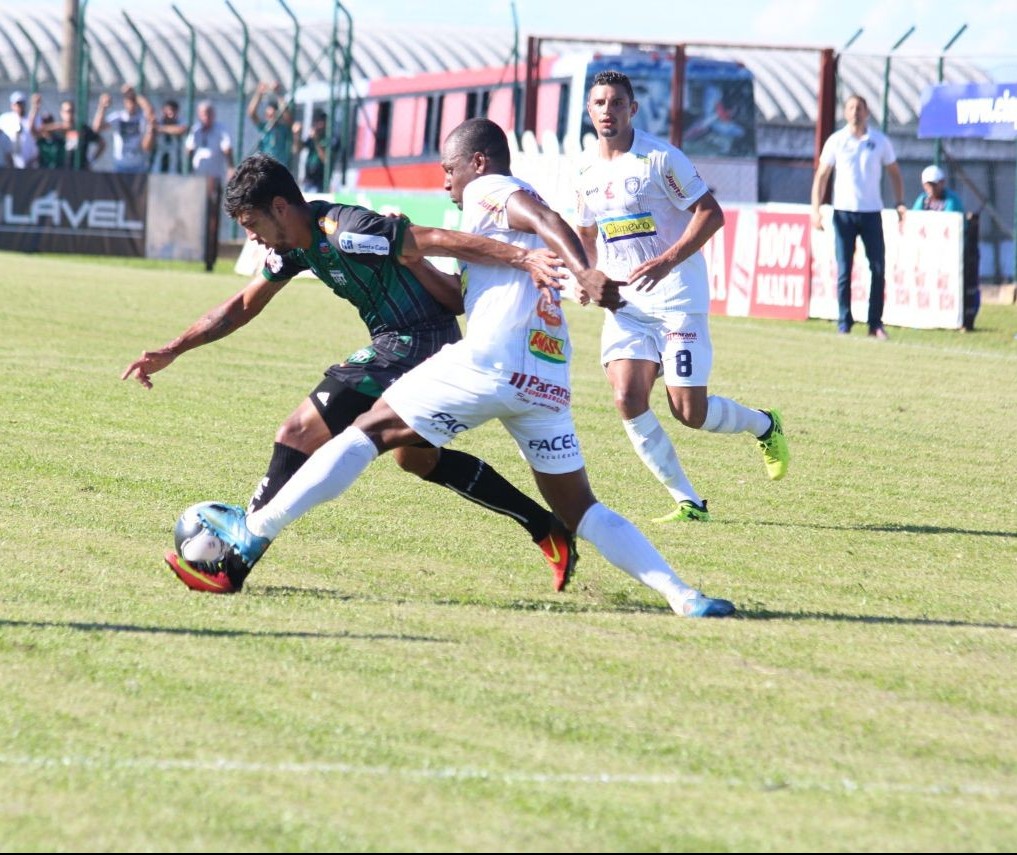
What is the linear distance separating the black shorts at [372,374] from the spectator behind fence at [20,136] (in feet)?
81.6

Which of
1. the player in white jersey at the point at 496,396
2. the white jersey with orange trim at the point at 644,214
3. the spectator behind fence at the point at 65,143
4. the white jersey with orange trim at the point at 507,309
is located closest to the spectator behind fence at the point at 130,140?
the spectator behind fence at the point at 65,143

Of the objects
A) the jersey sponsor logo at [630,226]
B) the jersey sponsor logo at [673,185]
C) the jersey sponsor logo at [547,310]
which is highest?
the jersey sponsor logo at [673,185]

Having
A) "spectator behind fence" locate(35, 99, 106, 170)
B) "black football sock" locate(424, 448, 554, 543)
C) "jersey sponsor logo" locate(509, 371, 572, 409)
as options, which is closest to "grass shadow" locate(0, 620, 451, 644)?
"jersey sponsor logo" locate(509, 371, 572, 409)

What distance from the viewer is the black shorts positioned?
655 cm

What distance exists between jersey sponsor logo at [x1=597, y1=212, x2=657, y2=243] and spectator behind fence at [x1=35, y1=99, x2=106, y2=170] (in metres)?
24.0

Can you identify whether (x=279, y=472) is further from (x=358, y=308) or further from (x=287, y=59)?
(x=287, y=59)

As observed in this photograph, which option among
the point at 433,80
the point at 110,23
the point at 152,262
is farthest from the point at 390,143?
the point at 110,23

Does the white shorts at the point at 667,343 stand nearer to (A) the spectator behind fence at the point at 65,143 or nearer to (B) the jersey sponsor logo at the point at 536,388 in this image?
(B) the jersey sponsor logo at the point at 536,388

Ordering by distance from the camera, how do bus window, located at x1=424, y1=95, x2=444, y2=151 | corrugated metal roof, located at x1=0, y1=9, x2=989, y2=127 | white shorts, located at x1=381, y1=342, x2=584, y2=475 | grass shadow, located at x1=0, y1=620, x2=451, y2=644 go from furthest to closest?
corrugated metal roof, located at x1=0, y1=9, x2=989, y2=127, bus window, located at x1=424, y1=95, x2=444, y2=151, white shorts, located at x1=381, y1=342, x2=584, y2=475, grass shadow, located at x1=0, y1=620, x2=451, y2=644

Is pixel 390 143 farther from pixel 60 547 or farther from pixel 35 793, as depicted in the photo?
pixel 35 793

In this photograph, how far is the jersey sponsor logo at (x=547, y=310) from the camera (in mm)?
5891

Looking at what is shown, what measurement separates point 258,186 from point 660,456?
301 centimetres

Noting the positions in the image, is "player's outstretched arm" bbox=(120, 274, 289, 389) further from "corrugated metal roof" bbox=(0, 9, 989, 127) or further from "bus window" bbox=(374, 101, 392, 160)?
"corrugated metal roof" bbox=(0, 9, 989, 127)

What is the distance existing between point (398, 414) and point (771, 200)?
78.5 feet
